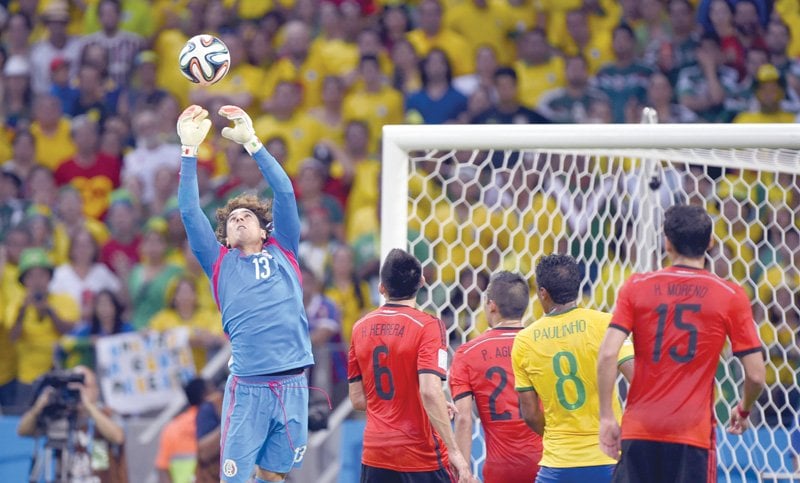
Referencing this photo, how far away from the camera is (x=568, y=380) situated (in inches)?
222

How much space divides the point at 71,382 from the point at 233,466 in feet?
10.8

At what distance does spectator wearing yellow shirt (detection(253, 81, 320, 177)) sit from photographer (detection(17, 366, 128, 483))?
301 cm

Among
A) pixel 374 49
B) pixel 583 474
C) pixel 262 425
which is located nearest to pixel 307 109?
pixel 374 49

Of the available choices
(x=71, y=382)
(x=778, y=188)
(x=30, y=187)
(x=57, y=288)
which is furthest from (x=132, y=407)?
(x=778, y=188)

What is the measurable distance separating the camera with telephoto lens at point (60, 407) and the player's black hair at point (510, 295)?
154 inches

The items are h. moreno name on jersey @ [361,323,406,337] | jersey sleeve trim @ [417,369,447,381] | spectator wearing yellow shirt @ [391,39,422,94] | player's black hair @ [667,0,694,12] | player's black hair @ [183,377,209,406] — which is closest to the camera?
jersey sleeve trim @ [417,369,447,381]

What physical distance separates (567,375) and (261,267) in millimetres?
1542

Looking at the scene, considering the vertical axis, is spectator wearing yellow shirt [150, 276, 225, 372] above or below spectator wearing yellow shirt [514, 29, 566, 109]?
below

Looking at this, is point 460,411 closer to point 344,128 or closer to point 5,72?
point 344,128

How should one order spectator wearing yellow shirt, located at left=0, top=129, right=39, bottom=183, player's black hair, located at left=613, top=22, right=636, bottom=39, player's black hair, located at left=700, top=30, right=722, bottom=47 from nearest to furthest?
player's black hair, located at left=700, top=30, right=722, bottom=47, player's black hair, located at left=613, top=22, right=636, bottom=39, spectator wearing yellow shirt, located at left=0, top=129, right=39, bottom=183

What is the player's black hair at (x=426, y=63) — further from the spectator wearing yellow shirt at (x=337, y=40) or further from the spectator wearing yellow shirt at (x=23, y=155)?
the spectator wearing yellow shirt at (x=23, y=155)

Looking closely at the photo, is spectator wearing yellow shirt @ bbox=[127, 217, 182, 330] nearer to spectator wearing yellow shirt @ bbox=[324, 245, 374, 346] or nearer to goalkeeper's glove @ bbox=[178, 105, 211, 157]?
spectator wearing yellow shirt @ bbox=[324, 245, 374, 346]

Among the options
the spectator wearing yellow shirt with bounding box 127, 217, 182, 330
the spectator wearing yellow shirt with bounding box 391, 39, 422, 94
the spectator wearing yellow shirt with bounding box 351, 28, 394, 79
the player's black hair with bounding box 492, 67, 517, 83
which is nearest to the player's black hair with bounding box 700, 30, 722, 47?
the player's black hair with bounding box 492, 67, 517, 83

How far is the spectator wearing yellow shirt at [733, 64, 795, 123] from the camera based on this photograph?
10.1 metres
